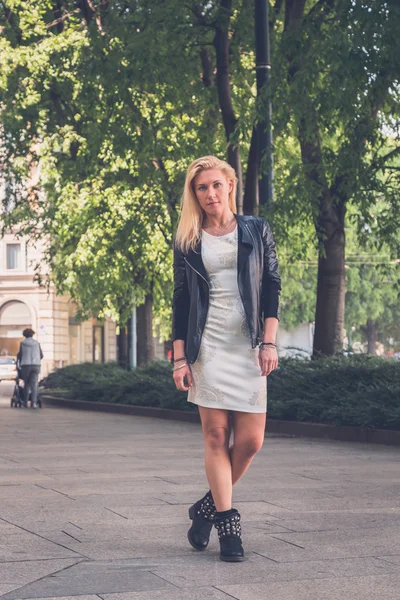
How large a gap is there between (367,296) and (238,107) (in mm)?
41849

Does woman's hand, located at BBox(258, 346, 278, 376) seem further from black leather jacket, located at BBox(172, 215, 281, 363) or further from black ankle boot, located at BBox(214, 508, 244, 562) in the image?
black ankle boot, located at BBox(214, 508, 244, 562)

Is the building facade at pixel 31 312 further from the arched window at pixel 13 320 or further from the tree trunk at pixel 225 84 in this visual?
the tree trunk at pixel 225 84

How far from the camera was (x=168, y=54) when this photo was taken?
18500mm

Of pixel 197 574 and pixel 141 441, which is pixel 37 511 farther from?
pixel 141 441

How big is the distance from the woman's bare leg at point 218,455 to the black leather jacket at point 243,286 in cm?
30

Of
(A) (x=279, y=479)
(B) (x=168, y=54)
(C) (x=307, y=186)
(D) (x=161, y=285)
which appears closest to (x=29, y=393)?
(D) (x=161, y=285)

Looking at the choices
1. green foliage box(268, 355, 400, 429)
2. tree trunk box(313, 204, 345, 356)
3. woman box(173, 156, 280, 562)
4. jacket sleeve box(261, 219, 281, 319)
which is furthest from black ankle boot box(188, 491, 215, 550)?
tree trunk box(313, 204, 345, 356)

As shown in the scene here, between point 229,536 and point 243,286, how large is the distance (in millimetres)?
1205

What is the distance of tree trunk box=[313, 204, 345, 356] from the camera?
17.8 metres

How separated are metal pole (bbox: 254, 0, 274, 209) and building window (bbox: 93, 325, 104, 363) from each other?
145ft

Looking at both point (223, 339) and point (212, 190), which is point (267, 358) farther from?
point (212, 190)

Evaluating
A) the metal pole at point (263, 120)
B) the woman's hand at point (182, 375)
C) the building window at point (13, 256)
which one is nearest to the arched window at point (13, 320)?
the building window at point (13, 256)

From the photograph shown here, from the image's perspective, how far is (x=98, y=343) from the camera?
202 feet

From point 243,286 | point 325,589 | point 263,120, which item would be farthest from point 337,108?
point 325,589
